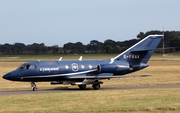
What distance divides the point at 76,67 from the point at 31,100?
8.17m

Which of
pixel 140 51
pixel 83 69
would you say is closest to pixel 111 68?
pixel 83 69

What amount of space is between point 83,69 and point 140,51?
5.85 metres

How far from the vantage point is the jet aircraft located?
22.8m

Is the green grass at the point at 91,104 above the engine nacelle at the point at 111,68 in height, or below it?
below

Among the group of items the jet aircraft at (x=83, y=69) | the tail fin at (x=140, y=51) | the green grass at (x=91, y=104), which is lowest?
the green grass at (x=91, y=104)

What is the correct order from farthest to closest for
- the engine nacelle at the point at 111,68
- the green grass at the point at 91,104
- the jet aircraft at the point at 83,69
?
the engine nacelle at the point at 111,68 < the jet aircraft at the point at 83,69 < the green grass at the point at 91,104

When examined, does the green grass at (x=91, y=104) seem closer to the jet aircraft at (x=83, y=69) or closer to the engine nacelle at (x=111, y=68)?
the jet aircraft at (x=83, y=69)

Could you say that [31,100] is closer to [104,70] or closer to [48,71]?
[48,71]

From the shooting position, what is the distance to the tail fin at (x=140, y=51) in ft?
86.1

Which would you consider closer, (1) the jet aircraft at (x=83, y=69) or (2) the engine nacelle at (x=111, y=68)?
(1) the jet aircraft at (x=83, y=69)

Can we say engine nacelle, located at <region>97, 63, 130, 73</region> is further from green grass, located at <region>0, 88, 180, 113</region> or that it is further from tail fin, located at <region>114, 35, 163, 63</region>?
green grass, located at <region>0, 88, 180, 113</region>

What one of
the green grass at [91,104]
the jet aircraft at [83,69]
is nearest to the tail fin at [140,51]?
the jet aircraft at [83,69]

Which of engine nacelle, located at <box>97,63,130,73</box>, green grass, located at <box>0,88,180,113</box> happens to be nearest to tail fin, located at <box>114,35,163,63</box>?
engine nacelle, located at <box>97,63,130,73</box>

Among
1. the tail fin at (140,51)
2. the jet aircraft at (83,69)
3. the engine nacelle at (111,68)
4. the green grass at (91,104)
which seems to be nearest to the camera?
the green grass at (91,104)
